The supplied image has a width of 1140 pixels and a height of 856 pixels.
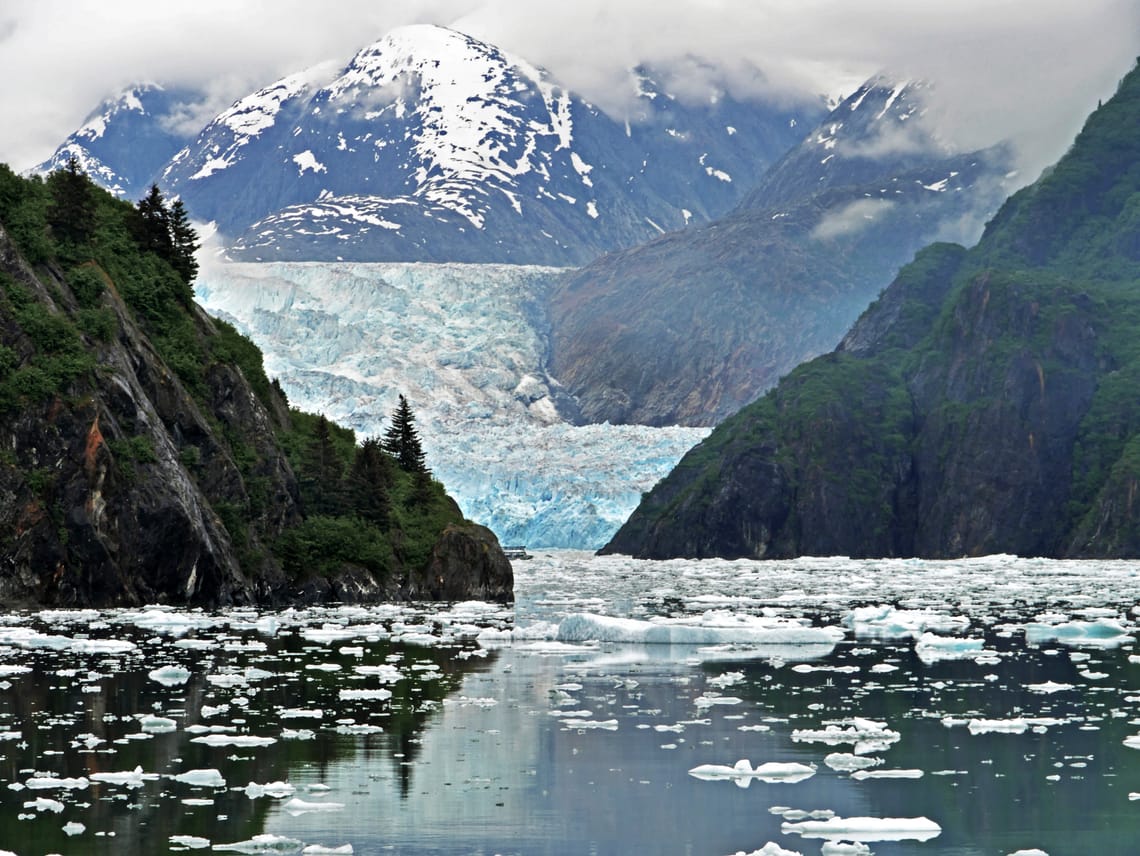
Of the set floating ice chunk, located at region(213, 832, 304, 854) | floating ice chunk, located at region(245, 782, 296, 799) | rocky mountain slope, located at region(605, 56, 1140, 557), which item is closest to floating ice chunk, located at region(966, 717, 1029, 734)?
floating ice chunk, located at region(245, 782, 296, 799)

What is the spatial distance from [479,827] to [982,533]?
565 feet

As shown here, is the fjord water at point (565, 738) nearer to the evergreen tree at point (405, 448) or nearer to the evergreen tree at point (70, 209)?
the evergreen tree at point (70, 209)

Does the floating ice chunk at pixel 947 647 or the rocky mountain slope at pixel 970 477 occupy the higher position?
the rocky mountain slope at pixel 970 477

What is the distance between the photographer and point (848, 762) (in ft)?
81.3

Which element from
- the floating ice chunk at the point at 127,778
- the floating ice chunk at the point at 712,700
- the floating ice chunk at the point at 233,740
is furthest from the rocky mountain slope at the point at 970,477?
the floating ice chunk at the point at 127,778

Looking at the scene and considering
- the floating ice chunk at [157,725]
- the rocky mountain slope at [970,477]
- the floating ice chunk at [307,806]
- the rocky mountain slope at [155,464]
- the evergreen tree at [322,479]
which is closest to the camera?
the floating ice chunk at [307,806]

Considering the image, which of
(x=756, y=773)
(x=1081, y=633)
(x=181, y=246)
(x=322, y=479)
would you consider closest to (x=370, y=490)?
(x=322, y=479)

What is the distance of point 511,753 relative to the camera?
86.1 ft

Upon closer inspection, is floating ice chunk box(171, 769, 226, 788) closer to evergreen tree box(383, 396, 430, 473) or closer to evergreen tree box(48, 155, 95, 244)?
evergreen tree box(48, 155, 95, 244)

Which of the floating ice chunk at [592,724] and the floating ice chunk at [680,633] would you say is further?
the floating ice chunk at [680,633]

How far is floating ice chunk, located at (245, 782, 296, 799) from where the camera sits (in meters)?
21.9

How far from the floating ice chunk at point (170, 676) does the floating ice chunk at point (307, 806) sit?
14.1 meters

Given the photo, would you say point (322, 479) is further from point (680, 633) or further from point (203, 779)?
point (203, 779)

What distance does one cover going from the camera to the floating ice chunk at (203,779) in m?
22.6
